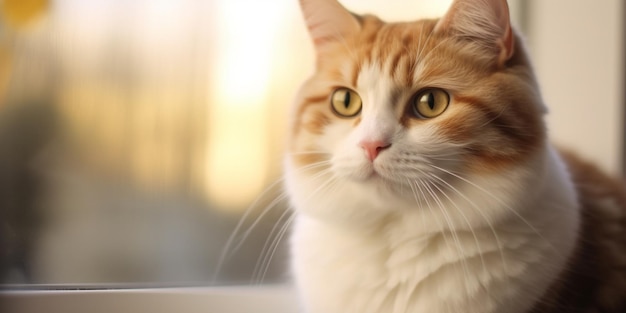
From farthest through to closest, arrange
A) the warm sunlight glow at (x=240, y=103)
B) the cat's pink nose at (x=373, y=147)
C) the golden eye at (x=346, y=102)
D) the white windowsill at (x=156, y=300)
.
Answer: the warm sunlight glow at (x=240, y=103) < the white windowsill at (x=156, y=300) < the golden eye at (x=346, y=102) < the cat's pink nose at (x=373, y=147)

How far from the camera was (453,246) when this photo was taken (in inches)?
39.9

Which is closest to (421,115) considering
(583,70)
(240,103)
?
(240,103)

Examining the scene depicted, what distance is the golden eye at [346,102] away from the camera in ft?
3.53

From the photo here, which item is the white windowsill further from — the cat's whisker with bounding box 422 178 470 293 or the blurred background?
the cat's whisker with bounding box 422 178 470 293

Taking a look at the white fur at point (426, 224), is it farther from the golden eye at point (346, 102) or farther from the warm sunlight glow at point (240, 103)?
the warm sunlight glow at point (240, 103)

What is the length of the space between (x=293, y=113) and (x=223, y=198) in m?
0.46

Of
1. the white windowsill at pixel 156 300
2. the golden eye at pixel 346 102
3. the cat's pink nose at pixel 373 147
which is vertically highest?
the golden eye at pixel 346 102

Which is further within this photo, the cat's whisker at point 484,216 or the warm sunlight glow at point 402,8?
the warm sunlight glow at point 402,8

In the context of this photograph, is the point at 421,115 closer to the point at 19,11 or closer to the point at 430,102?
the point at 430,102

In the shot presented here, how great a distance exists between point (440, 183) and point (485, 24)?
28 centimetres

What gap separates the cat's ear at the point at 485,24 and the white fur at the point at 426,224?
172 mm

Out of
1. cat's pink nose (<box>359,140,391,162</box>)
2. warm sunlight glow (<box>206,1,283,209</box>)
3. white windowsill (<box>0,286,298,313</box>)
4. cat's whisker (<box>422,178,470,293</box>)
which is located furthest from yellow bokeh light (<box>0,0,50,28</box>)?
cat's whisker (<box>422,178,470,293</box>)

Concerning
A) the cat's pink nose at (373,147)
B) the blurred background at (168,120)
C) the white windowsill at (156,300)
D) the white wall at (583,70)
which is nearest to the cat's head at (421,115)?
the cat's pink nose at (373,147)

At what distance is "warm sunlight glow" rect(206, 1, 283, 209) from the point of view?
1.56 meters
